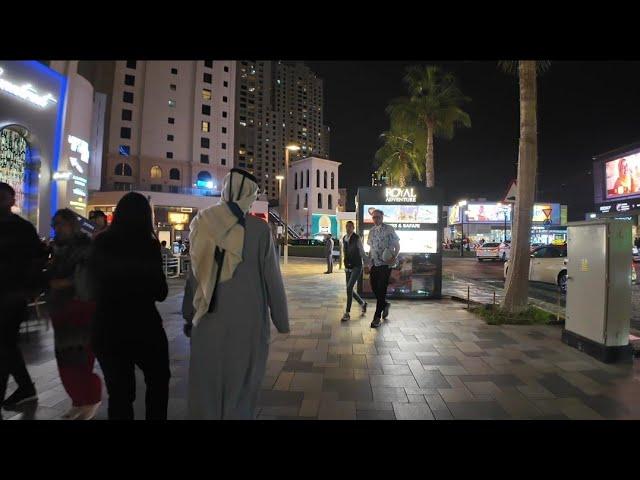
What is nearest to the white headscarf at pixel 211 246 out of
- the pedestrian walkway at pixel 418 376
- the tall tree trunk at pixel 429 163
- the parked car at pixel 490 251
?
the pedestrian walkway at pixel 418 376

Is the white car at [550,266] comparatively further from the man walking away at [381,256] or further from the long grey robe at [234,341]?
the long grey robe at [234,341]

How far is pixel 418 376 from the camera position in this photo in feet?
14.1

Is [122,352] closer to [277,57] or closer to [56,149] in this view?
[277,57]

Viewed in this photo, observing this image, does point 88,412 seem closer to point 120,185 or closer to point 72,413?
point 72,413

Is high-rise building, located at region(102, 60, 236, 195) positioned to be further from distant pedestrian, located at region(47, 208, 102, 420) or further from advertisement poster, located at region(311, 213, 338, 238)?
distant pedestrian, located at region(47, 208, 102, 420)

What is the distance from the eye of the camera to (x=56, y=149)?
16328 mm

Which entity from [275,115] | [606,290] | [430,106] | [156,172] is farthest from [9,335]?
[275,115]

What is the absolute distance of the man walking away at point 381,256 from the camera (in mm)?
6711

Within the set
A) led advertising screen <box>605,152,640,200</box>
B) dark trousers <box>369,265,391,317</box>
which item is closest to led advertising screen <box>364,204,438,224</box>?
dark trousers <box>369,265,391,317</box>

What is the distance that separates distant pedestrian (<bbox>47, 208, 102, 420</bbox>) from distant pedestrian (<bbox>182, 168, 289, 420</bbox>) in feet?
4.13

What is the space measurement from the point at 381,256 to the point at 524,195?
135 inches

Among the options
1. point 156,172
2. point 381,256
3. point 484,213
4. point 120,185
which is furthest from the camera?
point 484,213
